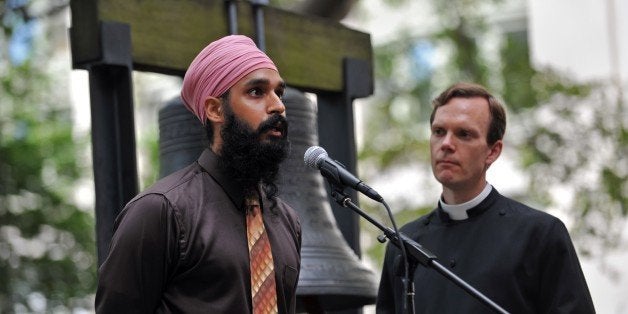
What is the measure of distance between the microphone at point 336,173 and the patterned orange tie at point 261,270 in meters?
0.28

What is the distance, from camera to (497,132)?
17.7 ft

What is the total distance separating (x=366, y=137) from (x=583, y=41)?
3.52 m

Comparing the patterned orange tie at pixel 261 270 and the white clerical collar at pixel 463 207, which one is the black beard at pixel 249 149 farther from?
the white clerical collar at pixel 463 207

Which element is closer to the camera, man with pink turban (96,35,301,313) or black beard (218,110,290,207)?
man with pink turban (96,35,301,313)

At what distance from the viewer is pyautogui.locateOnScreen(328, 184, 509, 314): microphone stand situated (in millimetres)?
4164

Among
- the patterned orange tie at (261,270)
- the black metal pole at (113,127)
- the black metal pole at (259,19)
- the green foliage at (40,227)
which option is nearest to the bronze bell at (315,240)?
the black metal pole at (259,19)

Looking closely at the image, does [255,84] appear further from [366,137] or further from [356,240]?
[366,137]

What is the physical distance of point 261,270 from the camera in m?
4.05

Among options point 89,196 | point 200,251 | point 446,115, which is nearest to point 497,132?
point 446,115

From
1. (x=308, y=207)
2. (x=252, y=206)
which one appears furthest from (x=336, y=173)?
(x=308, y=207)

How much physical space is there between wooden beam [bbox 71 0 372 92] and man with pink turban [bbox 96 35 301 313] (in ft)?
4.25

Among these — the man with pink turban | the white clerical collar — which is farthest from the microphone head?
the white clerical collar

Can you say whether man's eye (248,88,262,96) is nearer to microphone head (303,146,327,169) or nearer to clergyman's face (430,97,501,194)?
microphone head (303,146,327,169)

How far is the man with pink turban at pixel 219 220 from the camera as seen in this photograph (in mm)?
3877
